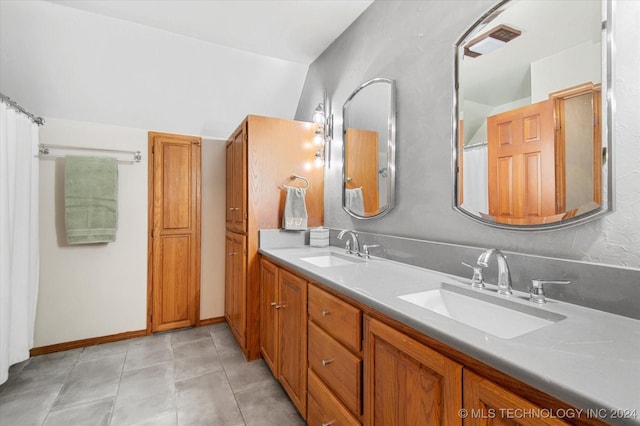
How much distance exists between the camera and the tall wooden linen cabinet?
224cm

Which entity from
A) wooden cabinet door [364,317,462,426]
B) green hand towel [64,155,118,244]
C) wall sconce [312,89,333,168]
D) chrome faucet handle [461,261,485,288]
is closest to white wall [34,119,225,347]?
green hand towel [64,155,118,244]

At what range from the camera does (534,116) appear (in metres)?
1.09

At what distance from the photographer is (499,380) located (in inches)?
24.1

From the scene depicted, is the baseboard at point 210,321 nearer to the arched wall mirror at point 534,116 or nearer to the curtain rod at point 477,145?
the arched wall mirror at point 534,116

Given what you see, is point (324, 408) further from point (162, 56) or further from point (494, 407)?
point (162, 56)

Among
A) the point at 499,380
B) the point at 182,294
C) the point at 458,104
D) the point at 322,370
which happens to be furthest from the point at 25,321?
the point at 458,104

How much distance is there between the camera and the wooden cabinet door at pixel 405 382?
71cm

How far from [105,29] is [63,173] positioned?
4.06 feet

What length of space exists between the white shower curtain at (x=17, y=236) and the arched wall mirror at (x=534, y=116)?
2612 millimetres

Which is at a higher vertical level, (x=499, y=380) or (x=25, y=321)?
(x=499, y=380)

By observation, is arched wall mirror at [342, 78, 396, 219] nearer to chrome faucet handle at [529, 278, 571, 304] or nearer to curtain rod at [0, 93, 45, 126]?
chrome faucet handle at [529, 278, 571, 304]

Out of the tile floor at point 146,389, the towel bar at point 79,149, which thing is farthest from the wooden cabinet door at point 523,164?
the towel bar at point 79,149

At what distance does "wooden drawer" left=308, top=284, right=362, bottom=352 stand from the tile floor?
2.49 feet

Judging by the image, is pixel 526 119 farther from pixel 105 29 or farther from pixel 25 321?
pixel 25 321
